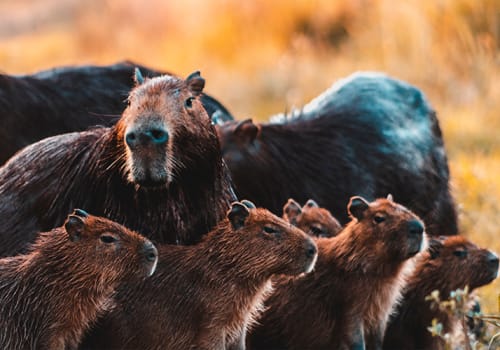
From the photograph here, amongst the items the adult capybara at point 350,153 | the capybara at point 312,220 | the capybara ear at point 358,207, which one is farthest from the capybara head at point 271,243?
the adult capybara at point 350,153

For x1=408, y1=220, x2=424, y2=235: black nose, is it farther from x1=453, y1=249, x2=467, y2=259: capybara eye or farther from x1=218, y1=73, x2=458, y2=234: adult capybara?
x1=218, y1=73, x2=458, y2=234: adult capybara

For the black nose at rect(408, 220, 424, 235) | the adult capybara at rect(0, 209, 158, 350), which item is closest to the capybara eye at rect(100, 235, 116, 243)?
the adult capybara at rect(0, 209, 158, 350)

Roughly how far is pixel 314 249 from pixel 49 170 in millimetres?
1312

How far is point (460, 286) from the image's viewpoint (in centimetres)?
694

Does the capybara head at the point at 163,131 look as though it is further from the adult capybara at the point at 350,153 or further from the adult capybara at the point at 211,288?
the adult capybara at the point at 350,153

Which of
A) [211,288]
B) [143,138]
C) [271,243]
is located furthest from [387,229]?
[143,138]

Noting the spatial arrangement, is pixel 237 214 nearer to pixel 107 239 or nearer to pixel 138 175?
pixel 138 175

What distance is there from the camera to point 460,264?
6.91 m

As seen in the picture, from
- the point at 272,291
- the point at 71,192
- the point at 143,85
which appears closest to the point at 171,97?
the point at 143,85

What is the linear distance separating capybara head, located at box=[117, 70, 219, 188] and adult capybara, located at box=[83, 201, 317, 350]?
34cm

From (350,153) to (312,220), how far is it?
48.5 inches

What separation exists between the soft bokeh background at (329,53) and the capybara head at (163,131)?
3376mm

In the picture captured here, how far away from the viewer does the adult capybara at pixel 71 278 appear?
5.27m

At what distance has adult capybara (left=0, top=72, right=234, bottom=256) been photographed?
5.45 meters
